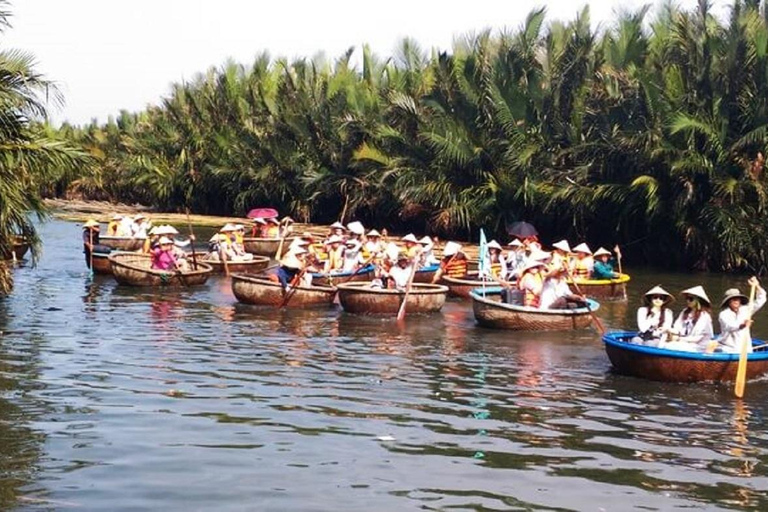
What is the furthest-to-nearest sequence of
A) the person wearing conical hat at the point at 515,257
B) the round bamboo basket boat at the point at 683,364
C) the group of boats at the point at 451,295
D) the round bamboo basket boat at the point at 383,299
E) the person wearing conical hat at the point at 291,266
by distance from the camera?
1. the person wearing conical hat at the point at 515,257
2. the person wearing conical hat at the point at 291,266
3. the round bamboo basket boat at the point at 383,299
4. the group of boats at the point at 451,295
5. the round bamboo basket boat at the point at 683,364

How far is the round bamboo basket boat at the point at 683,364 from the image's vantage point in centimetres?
1554

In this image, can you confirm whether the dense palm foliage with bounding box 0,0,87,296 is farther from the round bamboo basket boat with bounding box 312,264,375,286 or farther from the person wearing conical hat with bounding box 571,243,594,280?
the person wearing conical hat with bounding box 571,243,594,280

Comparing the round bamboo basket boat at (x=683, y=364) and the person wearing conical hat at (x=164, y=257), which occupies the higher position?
the person wearing conical hat at (x=164, y=257)

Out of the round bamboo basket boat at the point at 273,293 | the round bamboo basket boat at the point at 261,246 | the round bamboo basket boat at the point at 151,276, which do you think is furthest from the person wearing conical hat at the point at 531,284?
the round bamboo basket boat at the point at 261,246

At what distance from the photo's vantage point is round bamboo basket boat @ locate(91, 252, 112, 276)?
2955 cm

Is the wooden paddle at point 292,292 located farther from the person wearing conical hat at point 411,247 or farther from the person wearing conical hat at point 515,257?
the person wearing conical hat at point 515,257

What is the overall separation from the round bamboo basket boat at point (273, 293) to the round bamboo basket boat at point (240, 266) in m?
5.68

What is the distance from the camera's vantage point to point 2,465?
420 inches

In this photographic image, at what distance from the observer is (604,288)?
26.5 meters

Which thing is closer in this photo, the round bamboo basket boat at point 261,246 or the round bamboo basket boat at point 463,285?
the round bamboo basket boat at point 463,285

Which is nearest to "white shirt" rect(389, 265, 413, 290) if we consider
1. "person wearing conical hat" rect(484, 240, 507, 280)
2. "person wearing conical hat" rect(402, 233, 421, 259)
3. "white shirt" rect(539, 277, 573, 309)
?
"person wearing conical hat" rect(402, 233, 421, 259)

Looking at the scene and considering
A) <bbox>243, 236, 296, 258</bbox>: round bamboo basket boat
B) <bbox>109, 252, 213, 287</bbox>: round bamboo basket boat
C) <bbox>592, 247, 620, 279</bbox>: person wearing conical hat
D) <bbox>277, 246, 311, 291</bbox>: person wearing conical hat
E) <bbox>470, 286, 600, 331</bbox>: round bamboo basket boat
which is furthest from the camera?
<bbox>243, 236, 296, 258</bbox>: round bamboo basket boat

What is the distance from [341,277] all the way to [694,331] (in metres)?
11.6

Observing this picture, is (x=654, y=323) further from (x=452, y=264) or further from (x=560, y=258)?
(x=452, y=264)
